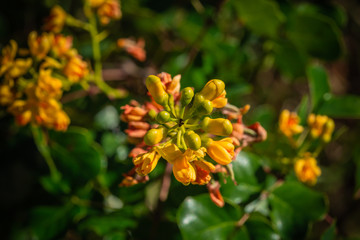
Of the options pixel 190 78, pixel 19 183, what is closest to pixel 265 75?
pixel 190 78

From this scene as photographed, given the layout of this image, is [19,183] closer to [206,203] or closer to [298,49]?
[206,203]

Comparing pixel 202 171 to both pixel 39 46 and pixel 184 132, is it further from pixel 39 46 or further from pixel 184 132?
pixel 39 46

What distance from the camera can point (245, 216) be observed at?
136cm

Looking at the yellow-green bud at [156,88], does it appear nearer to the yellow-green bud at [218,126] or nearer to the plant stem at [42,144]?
the yellow-green bud at [218,126]

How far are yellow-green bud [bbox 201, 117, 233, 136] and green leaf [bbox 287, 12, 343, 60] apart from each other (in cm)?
105

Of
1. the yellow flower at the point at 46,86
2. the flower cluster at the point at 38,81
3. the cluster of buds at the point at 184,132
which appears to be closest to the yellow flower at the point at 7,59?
the flower cluster at the point at 38,81

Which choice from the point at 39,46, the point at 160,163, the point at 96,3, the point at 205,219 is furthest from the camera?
the point at 96,3

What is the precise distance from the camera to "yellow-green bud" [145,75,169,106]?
3.22 feet

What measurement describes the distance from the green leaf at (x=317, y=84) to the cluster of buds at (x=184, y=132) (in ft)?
2.27

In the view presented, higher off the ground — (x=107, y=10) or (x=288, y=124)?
Answer: (x=107, y=10)

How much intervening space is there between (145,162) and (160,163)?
54 centimetres

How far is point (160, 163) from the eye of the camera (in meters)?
1.50

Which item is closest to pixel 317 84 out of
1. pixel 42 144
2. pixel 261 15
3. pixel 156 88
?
pixel 261 15

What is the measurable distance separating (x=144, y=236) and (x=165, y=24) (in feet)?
4.82
